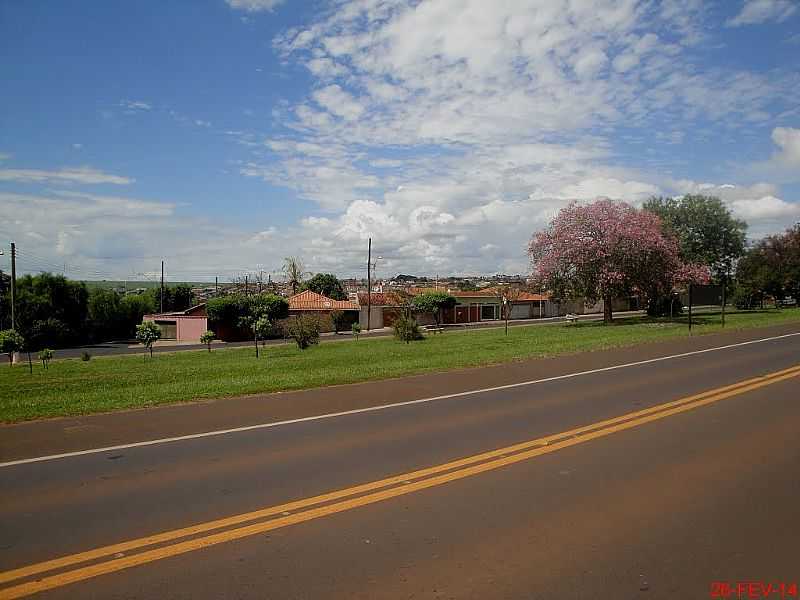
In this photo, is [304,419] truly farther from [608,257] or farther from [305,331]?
[608,257]

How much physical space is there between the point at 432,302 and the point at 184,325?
22.4 meters

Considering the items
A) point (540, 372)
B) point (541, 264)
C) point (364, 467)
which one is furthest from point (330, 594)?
point (541, 264)

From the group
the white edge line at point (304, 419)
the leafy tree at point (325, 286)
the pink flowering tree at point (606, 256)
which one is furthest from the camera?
the leafy tree at point (325, 286)

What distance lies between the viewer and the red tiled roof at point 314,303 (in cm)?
6235

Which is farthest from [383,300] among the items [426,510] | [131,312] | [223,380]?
[426,510]

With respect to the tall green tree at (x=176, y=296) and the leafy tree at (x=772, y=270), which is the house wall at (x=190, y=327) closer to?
the tall green tree at (x=176, y=296)

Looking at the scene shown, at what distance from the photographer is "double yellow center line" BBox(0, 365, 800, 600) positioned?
453 centimetres

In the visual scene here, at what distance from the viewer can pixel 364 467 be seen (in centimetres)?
725

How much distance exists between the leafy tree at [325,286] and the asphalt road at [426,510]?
7954 centimetres

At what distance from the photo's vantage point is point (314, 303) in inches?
2534

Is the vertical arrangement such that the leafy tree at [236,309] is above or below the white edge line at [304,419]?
above

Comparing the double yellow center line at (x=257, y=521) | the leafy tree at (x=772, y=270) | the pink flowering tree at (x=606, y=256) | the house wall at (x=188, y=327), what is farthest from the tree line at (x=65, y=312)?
the leafy tree at (x=772, y=270)

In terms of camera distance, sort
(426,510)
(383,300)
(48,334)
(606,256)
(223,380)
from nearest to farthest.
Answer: (426,510), (223,380), (606,256), (48,334), (383,300)

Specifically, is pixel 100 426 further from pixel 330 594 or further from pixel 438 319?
pixel 438 319
